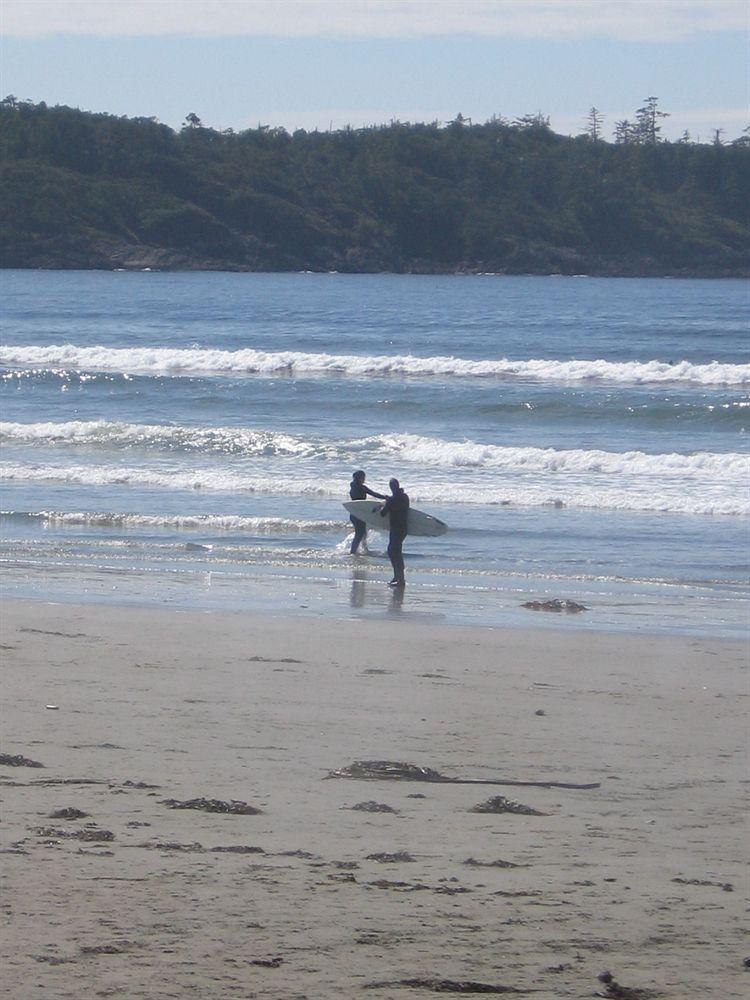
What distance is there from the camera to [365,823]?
231 inches

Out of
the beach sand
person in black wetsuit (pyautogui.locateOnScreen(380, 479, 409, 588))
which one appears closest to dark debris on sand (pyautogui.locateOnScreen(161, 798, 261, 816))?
the beach sand

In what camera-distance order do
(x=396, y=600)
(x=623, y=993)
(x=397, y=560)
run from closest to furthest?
(x=623, y=993) < (x=396, y=600) < (x=397, y=560)

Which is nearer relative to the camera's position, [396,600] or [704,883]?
[704,883]

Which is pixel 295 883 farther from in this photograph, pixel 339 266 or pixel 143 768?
pixel 339 266

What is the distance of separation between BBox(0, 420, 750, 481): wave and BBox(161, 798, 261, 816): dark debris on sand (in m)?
14.8

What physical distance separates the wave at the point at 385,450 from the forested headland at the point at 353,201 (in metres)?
64.0

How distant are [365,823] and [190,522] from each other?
11341mm

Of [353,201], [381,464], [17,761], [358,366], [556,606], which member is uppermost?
[353,201]

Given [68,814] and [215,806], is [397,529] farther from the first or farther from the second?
[68,814]

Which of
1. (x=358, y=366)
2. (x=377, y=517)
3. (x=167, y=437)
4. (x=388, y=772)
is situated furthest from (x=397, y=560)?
(x=358, y=366)

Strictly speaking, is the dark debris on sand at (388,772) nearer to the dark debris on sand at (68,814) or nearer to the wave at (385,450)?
the dark debris on sand at (68,814)

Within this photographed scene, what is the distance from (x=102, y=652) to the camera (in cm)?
965

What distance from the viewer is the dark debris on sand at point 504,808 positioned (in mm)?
6145

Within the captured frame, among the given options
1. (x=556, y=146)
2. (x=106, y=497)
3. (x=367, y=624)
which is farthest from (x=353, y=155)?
(x=367, y=624)
